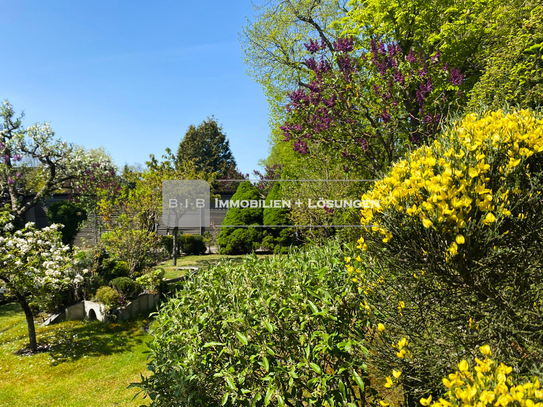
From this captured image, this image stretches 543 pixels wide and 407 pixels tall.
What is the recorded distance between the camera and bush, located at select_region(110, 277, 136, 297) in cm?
804

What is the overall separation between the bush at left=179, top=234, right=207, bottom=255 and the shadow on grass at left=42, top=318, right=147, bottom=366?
9.32 metres

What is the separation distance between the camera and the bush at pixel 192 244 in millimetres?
17016

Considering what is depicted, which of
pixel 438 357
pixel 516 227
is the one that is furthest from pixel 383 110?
pixel 438 357

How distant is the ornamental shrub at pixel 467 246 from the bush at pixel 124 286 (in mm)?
7205

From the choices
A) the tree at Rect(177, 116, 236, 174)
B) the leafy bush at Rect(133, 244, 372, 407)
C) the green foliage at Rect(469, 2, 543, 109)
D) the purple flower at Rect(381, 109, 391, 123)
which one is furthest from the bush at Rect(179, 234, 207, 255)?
the tree at Rect(177, 116, 236, 174)

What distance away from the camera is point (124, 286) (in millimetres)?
8055

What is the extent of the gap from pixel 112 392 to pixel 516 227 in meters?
5.55

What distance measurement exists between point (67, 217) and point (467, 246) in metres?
15.9

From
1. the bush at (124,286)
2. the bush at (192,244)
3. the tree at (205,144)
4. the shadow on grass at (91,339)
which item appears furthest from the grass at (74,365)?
the tree at (205,144)

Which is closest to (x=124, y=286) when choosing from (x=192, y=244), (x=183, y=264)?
(x=183, y=264)

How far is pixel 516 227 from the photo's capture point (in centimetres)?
215

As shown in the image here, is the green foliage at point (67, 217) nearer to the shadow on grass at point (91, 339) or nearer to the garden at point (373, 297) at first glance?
the garden at point (373, 297)

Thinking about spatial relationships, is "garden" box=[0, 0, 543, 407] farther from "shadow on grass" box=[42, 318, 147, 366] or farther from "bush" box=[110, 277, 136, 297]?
"bush" box=[110, 277, 136, 297]

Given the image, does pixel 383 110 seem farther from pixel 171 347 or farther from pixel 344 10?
pixel 344 10
